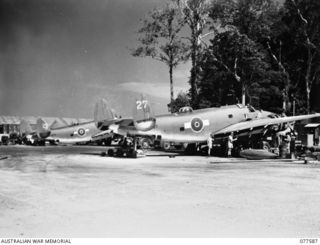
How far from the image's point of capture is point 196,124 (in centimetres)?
2647

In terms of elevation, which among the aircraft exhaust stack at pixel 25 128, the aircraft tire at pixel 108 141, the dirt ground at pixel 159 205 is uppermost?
the aircraft exhaust stack at pixel 25 128

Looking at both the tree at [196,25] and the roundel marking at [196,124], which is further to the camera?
the tree at [196,25]

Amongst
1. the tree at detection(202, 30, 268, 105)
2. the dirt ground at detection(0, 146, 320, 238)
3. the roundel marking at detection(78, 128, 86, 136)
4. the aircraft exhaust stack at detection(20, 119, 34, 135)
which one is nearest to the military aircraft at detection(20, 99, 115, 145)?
the roundel marking at detection(78, 128, 86, 136)

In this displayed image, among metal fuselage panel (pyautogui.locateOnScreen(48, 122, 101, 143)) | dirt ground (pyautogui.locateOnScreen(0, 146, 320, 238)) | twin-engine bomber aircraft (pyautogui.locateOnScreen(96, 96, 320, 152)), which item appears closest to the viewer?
dirt ground (pyautogui.locateOnScreen(0, 146, 320, 238))

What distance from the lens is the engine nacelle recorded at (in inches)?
984

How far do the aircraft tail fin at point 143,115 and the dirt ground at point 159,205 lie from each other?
33.0 ft

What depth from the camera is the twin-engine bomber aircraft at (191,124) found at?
24969 millimetres

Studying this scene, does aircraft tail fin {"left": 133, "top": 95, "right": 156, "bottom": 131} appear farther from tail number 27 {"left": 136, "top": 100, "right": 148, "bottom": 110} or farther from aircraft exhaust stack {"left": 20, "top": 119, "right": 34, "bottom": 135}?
aircraft exhaust stack {"left": 20, "top": 119, "right": 34, "bottom": 135}

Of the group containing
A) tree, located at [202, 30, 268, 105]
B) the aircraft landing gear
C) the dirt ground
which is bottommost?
the dirt ground

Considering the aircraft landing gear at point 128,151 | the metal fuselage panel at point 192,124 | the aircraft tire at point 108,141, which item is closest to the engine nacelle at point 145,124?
the metal fuselage panel at point 192,124

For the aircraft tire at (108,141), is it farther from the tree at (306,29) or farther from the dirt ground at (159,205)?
the dirt ground at (159,205)

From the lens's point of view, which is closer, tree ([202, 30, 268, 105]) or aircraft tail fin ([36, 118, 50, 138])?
tree ([202, 30, 268, 105])

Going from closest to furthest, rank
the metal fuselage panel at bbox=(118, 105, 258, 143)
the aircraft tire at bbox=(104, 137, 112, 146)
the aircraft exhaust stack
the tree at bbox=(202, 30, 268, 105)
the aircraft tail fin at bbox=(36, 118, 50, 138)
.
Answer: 1. the metal fuselage panel at bbox=(118, 105, 258, 143)
2. the tree at bbox=(202, 30, 268, 105)
3. the aircraft tail fin at bbox=(36, 118, 50, 138)
4. the aircraft tire at bbox=(104, 137, 112, 146)
5. the aircraft exhaust stack

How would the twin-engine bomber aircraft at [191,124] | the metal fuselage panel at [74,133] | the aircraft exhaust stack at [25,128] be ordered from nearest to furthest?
the twin-engine bomber aircraft at [191,124] → the metal fuselage panel at [74,133] → the aircraft exhaust stack at [25,128]
